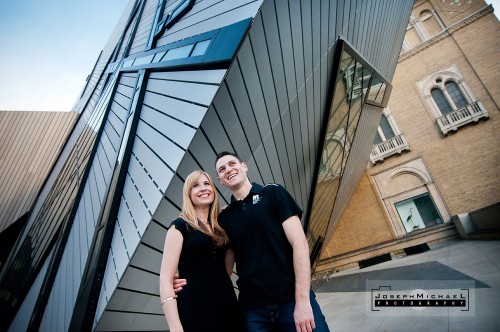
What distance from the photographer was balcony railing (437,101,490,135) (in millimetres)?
12594

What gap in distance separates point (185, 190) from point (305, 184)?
466 cm

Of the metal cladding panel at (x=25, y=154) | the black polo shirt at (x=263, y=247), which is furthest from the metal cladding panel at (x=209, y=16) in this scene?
the metal cladding panel at (x=25, y=154)

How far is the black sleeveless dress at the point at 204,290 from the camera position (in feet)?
4.28

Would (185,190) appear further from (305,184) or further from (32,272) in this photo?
(32,272)

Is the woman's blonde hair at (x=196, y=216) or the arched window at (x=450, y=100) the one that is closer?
the woman's blonde hair at (x=196, y=216)

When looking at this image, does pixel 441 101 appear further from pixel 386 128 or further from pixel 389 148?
pixel 389 148

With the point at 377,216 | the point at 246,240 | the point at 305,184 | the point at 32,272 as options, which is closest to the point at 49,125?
the point at 32,272

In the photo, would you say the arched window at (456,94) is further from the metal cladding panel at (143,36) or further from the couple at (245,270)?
the couple at (245,270)

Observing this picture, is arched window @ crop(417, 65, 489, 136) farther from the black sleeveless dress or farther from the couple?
the black sleeveless dress

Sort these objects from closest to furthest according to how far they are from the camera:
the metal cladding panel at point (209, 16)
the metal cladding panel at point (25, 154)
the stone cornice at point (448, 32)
Result: the metal cladding panel at point (209, 16), the metal cladding panel at point (25, 154), the stone cornice at point (448, 32)

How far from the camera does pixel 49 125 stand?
→ 1327 cm

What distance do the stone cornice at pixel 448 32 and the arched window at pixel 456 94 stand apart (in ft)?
8.38

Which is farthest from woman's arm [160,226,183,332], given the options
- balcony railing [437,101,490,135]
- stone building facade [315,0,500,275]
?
balcony railing [437,101,490,135]

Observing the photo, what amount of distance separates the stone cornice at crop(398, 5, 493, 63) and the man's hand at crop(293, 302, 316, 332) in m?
18.0
